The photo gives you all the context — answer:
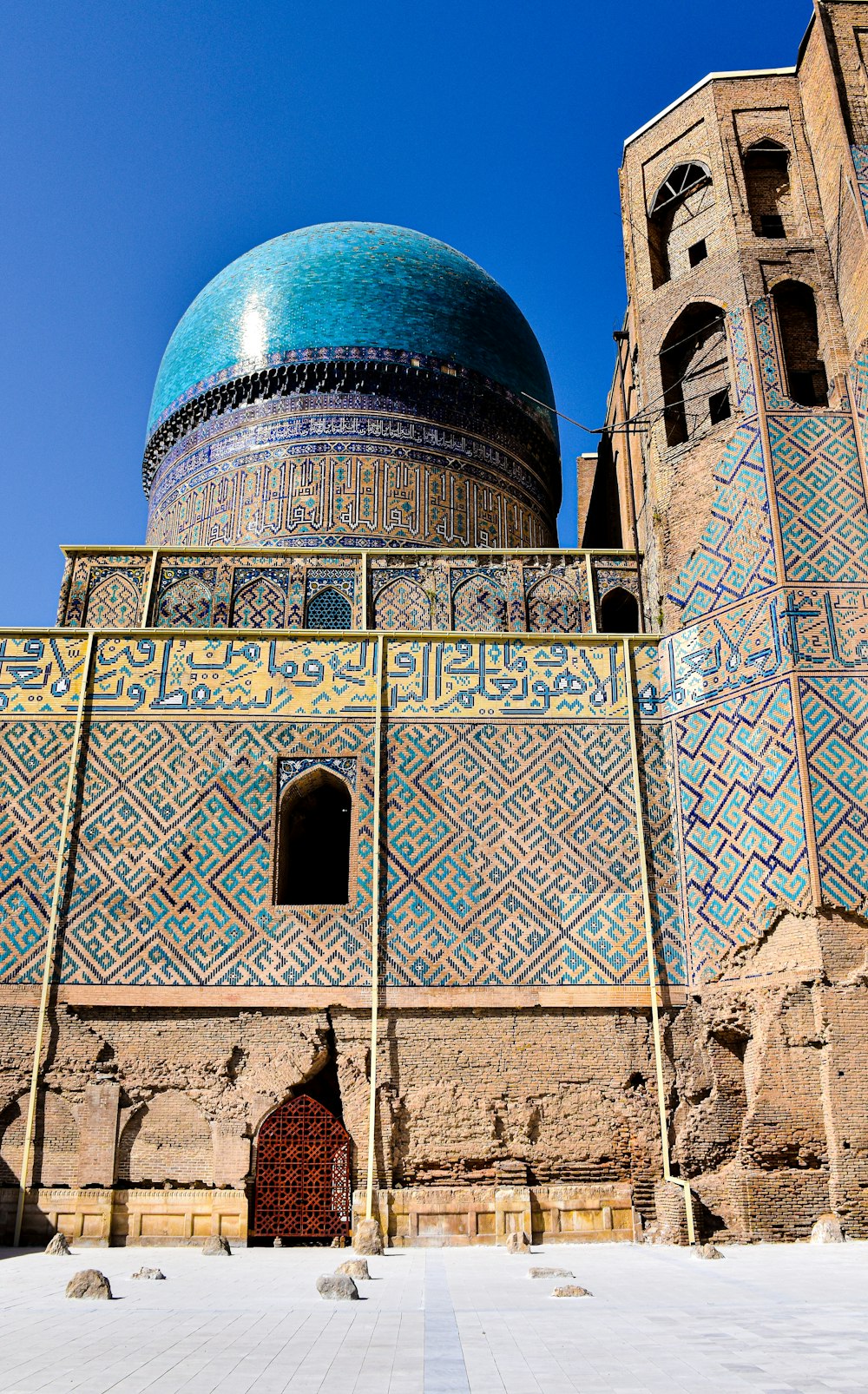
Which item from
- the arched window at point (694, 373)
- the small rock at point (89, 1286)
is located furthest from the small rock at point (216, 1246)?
the arched window at point (694, 373)

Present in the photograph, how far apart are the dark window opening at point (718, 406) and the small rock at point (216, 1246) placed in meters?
7.68

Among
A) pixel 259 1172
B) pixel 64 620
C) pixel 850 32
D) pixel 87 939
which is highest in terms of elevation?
pixel 850 32

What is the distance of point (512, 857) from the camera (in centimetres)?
860

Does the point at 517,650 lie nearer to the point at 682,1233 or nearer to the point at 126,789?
the point at 126,789

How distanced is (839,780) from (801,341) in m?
4.21

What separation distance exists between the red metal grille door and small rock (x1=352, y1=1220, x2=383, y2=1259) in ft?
1.69

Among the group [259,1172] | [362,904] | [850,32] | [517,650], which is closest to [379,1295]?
[259,1172]

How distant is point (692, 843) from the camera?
28.0 feet

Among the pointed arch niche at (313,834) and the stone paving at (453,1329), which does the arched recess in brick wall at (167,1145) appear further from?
the pointed arch niche at (313,834)

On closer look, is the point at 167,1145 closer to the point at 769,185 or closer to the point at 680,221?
the point at 680,221

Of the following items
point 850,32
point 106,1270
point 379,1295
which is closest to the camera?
point 379,1295

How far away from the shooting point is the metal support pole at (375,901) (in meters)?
7.71

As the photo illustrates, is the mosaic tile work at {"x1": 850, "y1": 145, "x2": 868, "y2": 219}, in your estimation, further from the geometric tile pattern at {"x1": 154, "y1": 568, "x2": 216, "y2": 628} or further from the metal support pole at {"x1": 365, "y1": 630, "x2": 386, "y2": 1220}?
the geometric tile pattern at {"x1": 154, "y1": 568, "x2": 216, "y2": 628}

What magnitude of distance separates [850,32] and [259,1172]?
10.6 m
